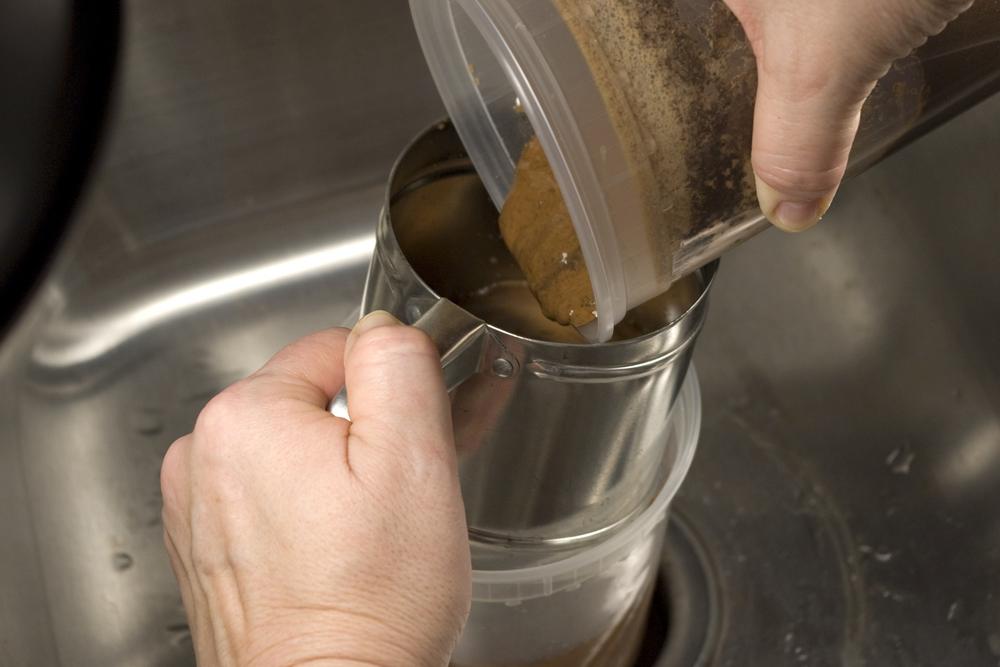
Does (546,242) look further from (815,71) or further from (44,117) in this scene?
(44,117)

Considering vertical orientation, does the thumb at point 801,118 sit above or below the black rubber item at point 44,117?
above

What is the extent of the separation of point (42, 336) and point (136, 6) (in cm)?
23

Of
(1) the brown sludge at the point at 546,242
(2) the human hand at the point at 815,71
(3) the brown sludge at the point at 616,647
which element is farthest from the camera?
(3) the brown sludge at the point at 616,647

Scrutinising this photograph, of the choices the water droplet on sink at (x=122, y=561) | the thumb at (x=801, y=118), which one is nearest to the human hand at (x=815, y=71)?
the thumb at (x=801, y=118)

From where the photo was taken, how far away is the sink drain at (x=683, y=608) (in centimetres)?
67

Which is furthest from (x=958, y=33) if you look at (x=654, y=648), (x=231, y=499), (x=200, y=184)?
(x=200, y=184)

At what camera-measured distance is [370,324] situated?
40 centimetres

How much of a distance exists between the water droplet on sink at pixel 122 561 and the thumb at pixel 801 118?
0.47 metres

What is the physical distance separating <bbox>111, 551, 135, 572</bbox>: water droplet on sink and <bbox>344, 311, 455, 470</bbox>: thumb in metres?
0.34

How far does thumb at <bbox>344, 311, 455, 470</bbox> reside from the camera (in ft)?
1.23

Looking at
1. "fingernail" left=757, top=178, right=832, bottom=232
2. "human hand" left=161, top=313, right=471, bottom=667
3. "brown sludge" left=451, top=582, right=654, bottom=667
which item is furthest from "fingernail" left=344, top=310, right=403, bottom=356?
"brown sludge" left=451, top=582, right=654, bottom=667

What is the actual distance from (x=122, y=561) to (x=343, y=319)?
8.9 inches

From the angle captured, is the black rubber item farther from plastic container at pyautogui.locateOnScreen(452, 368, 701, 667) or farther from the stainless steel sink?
plastic container at pyautogui.locateOnScreen(452, 368, 701, 667)

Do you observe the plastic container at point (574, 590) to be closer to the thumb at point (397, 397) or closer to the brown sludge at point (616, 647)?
the brown sludge at point (616, 647)
